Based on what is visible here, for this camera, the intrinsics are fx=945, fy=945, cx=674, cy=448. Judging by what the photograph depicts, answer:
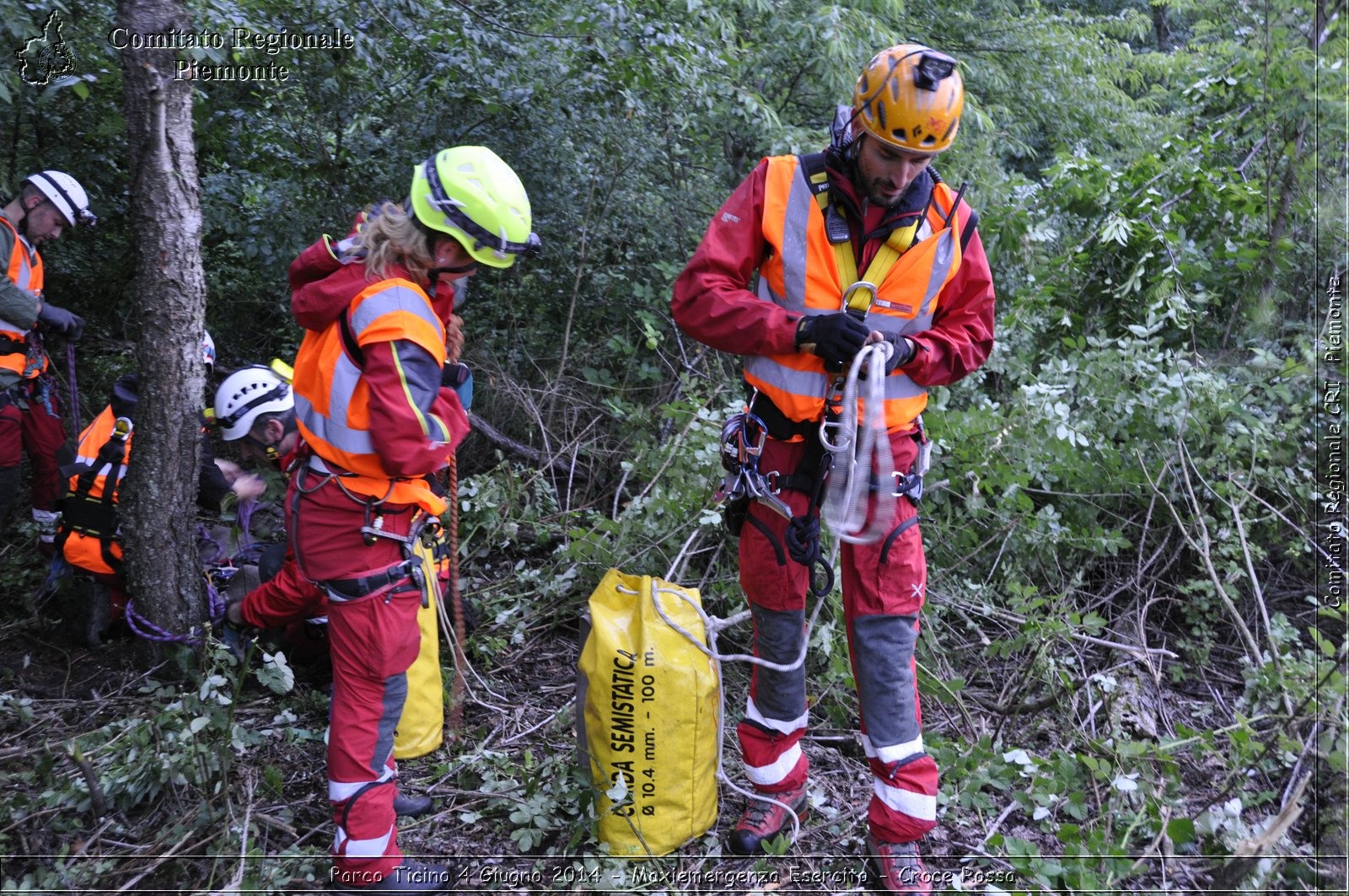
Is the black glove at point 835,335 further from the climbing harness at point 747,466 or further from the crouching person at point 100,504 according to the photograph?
the crouching person at point 100,504

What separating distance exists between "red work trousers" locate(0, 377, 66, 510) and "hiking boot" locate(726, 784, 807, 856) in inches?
161

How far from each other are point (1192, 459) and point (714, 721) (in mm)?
2975

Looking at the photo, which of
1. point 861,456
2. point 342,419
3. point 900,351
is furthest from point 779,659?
point 342,419

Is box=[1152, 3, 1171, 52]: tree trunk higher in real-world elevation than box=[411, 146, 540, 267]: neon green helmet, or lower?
higher

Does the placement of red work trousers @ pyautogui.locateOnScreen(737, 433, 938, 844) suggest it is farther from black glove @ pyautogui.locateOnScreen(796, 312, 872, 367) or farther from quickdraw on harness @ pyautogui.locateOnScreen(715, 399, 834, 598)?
black glove @ pyautogui.locateOnScreen(796, 312, 872, 367)

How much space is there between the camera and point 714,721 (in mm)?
3113

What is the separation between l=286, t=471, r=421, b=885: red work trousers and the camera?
286 centimetres

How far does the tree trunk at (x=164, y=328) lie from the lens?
3.40m

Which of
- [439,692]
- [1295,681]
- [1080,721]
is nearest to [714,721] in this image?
[439,692]

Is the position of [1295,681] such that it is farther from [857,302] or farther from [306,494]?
[306,494]

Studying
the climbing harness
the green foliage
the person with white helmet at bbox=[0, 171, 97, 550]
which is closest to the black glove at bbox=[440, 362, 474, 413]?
the climbing harness

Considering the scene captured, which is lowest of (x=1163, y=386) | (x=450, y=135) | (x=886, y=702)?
(x=886, y=702)

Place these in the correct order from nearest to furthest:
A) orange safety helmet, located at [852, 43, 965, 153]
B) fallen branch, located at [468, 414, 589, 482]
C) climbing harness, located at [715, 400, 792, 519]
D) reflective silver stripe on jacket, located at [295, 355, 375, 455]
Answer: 1. orange safety helmet, located at [852, 43, 965, 153]
2. reflective silver stripe on jacket, located at [295, 355, 375, 455]
3. climbing harness, located at [715, 400, 792, 519]
4. fallen branch, located at [468, 414, 589, 482]

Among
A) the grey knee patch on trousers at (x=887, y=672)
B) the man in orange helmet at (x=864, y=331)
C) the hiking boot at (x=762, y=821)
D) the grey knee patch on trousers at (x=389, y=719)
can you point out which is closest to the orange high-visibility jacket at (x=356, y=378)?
the grey knee patch on trousers at (x=389, y=719)
